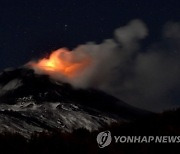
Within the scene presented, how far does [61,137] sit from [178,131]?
Answer: 310 cm

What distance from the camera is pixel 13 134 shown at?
1397 cm

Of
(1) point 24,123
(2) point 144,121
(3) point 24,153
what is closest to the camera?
(3) point 24,153

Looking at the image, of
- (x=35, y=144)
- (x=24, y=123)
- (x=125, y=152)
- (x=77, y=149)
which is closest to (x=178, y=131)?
(x=125, y=152)

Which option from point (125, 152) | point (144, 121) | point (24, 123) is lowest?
point (125, 152)

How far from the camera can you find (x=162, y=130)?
14.1 meters

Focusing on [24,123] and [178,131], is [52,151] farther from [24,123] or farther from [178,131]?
[24,123]

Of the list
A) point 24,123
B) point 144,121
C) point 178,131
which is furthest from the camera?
point 24,123

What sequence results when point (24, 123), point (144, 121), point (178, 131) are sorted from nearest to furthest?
point (178, 131) → point (144, 121) → point (24, 123)

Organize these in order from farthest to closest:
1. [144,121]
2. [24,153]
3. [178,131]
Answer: [144,121], [178,131], [24,153]

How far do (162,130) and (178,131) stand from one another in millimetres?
647

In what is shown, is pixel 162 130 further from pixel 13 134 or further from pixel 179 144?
pixel 13 134

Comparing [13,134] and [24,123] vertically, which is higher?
[24,123]

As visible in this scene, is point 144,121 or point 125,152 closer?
point 125,152

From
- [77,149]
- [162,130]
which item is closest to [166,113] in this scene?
[162,130]
